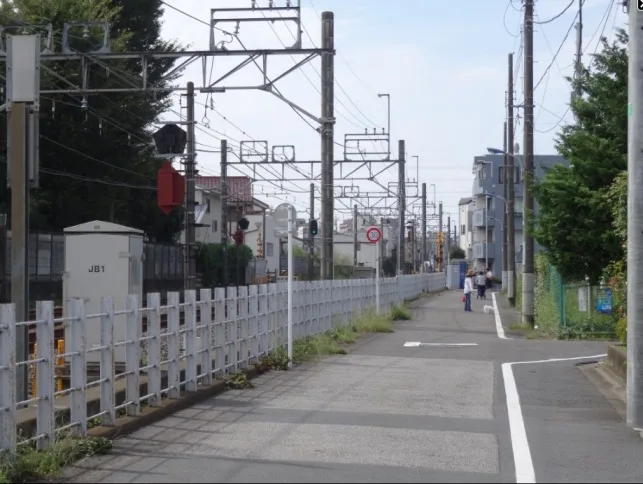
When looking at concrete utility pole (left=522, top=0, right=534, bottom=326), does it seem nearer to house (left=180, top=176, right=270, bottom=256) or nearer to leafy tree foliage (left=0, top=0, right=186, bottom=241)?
leafy tree foliage (left=0, top=0, right=186, bottom=241)

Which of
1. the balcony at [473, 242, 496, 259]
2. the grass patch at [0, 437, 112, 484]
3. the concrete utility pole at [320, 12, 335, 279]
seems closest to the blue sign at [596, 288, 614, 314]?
the concrete utility pole at [320, 12, 335, 279]

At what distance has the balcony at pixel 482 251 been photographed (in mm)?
91300

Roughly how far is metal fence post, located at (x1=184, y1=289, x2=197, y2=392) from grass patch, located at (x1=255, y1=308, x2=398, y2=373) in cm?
321

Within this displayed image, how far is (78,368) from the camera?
9039 mm

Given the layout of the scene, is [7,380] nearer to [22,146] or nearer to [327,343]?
[22,146]

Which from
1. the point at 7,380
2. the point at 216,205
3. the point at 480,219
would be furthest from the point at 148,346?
the point at 480,219

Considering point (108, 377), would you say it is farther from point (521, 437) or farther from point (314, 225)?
point (314, 225)

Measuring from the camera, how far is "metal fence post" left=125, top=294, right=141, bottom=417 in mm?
10391

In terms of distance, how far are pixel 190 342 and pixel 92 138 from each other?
2823 cm

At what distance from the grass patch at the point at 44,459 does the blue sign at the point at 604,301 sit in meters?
18.7

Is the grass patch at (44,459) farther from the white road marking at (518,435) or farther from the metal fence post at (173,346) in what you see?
the white road marking at (518,435)

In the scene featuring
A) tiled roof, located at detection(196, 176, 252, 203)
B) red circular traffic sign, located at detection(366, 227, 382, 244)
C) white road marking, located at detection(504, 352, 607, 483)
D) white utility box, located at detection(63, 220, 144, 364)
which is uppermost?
tiled roof, located at detection(196, 176, 252, 203)

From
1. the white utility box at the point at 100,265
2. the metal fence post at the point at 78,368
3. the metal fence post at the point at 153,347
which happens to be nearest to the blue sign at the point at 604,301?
the white utility box at the point at 100,265

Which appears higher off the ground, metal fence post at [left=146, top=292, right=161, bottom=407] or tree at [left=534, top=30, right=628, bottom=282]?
tree at [left=534, top=30, right=628, bottom=282]
